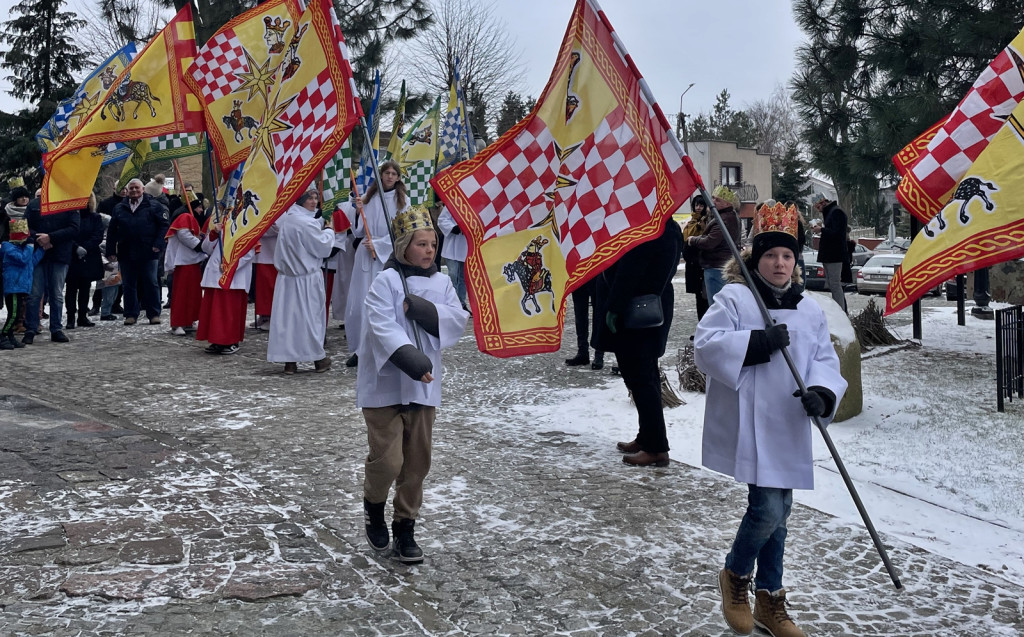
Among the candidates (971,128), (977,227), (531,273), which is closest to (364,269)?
(531,273)

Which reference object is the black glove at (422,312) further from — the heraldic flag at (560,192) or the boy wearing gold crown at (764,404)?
the boy wearing gold crown at (764,404)

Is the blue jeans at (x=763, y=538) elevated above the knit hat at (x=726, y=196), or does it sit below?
below

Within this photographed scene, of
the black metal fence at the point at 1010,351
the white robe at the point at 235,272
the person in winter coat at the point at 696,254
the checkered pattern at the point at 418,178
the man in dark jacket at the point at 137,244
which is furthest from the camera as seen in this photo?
the man in dark jacket at the point at 137,244

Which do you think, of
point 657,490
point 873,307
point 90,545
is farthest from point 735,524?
point 873,307

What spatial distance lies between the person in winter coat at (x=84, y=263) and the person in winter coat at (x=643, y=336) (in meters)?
9.38

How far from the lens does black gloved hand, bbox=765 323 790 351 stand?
4059 millimetres

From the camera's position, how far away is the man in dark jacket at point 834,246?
13289mm

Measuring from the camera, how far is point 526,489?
622 cm

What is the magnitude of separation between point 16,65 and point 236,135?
86.5 ft

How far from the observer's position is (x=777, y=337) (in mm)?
4066

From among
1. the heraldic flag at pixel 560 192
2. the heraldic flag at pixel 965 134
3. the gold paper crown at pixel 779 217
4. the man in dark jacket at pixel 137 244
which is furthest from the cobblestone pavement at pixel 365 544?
the man in dark jacket at pixel 137 244

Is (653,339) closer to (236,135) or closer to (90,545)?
(90,545)

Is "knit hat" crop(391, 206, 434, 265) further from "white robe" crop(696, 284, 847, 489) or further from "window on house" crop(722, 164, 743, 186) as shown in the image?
"window on house" crop(722, 164, 743, 186)

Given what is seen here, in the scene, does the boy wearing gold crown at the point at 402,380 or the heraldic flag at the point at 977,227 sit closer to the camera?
the boy wearing gold crown at the point at 402,380
